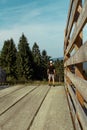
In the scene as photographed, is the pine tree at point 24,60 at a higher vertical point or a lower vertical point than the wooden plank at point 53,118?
higher

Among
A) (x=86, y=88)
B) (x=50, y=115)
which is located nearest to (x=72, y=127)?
(x=50, y=115)

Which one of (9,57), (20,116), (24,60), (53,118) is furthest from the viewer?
(9,57)

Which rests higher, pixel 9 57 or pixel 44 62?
pixel 9 57

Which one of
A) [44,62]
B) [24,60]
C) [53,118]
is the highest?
[44,62]

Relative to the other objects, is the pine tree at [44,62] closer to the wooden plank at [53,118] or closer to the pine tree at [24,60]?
the pine tree at [24,60]

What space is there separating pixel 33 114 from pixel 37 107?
2.88 feet

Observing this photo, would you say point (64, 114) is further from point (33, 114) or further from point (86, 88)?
point (86, 88)

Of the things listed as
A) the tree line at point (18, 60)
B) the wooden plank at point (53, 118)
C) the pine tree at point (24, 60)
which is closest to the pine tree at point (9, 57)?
the tree line at point (18, 60)

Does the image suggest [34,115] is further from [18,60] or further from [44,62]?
[44,62]

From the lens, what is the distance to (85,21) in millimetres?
2965

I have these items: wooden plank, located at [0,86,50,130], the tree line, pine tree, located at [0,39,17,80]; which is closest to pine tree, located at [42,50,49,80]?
the tree line

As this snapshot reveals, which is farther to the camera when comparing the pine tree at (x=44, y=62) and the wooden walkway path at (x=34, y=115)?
the pine tree at (x=44, y=62)

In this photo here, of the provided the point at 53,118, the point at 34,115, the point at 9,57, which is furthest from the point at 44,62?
the point at 53,118

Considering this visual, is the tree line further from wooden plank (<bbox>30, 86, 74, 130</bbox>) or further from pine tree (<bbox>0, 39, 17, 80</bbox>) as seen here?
wooden plank (<bbox>30, 86, 74, 130</bbox>)
